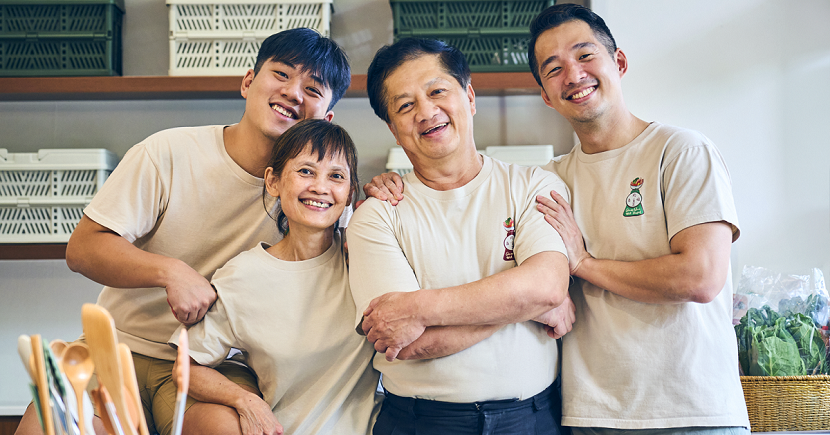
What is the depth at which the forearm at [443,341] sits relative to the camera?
116 cm

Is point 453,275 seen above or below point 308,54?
below

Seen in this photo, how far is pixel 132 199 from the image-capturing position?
148cm

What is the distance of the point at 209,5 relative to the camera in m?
2.20

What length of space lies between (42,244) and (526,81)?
201cm

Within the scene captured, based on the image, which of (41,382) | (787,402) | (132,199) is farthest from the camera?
(787,402)

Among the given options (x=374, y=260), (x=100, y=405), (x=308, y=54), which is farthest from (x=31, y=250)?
(x=100, y=405)

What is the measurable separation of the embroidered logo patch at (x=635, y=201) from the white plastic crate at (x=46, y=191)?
6.41 feet

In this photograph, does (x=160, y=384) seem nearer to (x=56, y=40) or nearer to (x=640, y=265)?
(x=640, y=265)

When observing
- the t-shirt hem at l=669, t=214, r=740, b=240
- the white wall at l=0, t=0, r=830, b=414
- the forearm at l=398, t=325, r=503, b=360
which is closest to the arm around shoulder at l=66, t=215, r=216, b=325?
the forearm at l=398, t=325, r=503, b=360

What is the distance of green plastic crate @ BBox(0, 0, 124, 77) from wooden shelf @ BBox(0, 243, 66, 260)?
682 millimetres

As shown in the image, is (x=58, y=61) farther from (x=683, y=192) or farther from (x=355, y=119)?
(x=683, y=192)

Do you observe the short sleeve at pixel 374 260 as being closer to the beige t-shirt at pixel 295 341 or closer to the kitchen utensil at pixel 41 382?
the beige t-shirt at pixel 295 341

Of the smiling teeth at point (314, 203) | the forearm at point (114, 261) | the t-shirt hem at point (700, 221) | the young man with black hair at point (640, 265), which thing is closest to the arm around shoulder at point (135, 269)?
the forearm at point (114, 261)

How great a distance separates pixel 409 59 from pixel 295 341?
0.73 m
